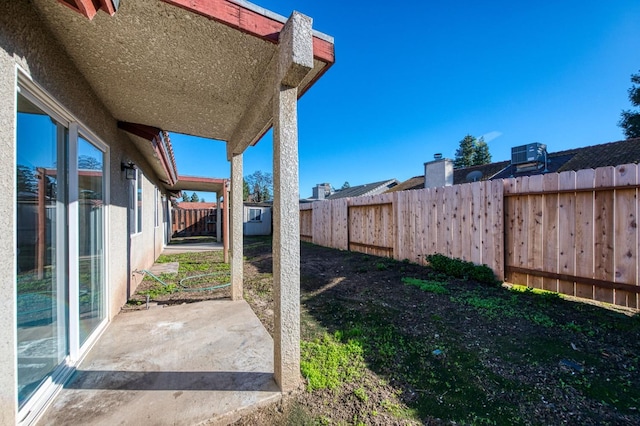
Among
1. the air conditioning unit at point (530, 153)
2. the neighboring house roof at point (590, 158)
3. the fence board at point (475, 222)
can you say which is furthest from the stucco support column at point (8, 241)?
the air conditioning unit at point (530, 153)

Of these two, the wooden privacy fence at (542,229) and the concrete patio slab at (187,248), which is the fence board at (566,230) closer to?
the wooden privacy fence at (542,229)

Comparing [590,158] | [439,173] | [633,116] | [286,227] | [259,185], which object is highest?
[633,116]

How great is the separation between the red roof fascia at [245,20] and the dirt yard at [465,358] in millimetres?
2867

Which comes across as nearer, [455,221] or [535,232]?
[535,232]

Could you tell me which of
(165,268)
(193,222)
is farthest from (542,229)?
(193,222)

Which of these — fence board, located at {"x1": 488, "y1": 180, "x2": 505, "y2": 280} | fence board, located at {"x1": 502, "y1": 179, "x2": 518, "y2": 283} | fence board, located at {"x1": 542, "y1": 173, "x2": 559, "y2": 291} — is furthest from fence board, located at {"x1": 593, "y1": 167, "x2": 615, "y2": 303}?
fence board, located at {"x1": 488, "y1": 180, "x2": 505, "y2": 280}

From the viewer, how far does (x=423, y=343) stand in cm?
294

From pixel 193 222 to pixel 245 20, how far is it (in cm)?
1911

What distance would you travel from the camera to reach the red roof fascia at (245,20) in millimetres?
1686

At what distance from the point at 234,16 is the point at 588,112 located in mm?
18653

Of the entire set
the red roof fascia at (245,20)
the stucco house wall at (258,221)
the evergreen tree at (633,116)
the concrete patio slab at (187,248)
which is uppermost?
the evergreen tree at (633,116)

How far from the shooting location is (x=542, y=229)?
14.5 feet

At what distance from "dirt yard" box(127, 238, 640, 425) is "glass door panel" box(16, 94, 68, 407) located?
5.35 feet

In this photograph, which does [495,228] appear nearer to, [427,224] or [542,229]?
[542,229]
